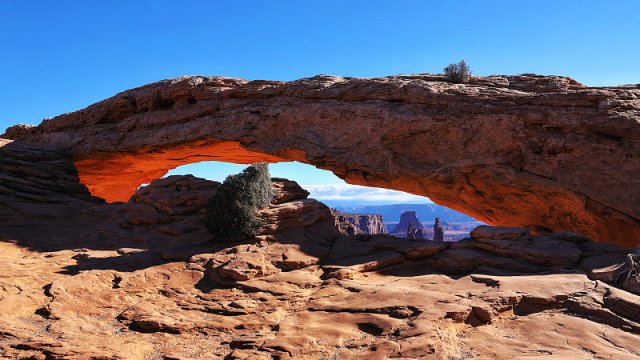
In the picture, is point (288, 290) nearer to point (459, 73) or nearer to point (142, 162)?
point (459, 73)

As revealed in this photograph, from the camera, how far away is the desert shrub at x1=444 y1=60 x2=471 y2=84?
19969 mm

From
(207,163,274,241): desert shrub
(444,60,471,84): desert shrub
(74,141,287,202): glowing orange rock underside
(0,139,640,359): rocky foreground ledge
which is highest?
(444,60,471,84): desert shrub

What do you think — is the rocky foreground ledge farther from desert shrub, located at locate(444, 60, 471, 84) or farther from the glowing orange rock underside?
desert shrub, located at locate(444, 60, 471, 84)

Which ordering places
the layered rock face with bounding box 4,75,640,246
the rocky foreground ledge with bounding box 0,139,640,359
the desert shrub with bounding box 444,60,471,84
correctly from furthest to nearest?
the desert shrub with bounding box 444,60,471,84
the layered rock face with bounding box 4,75,640,246
the rocky foreground ledge with bounding box 0,139,640,359

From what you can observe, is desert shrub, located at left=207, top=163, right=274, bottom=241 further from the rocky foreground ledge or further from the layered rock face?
the layered rock face

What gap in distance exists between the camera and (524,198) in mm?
17344

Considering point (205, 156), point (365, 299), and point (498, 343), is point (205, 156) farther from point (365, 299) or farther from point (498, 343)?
point (498, 343)

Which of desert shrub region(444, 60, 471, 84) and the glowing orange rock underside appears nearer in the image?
desert shrub region(444, 60, 471, 84)

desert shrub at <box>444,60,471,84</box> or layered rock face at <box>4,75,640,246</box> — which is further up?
desert shrub at <box>444,60,471,84</box>

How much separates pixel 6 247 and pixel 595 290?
18.5 meters

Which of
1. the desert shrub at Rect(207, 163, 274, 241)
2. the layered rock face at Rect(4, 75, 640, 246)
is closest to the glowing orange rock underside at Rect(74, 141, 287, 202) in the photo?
the layered rock face at Rect(4, 75, 640, 246)

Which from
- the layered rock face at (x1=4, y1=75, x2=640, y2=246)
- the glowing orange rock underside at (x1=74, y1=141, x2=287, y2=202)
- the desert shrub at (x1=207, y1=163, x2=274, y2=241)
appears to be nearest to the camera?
the desert shrub at (x1=207, y1=163, x2=274, y2=241)

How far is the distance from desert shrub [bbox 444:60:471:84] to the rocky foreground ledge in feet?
28.5

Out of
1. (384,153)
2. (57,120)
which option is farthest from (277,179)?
(57,120)
